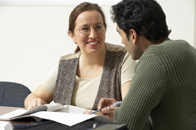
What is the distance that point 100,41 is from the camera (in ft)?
6.28

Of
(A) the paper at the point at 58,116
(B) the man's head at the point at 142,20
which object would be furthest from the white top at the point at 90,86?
(B) the man's head at the point at 142,20

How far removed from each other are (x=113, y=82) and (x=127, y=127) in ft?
2.67

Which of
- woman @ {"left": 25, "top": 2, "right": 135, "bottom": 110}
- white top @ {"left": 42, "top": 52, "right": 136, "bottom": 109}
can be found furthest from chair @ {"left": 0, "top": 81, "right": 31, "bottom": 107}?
white top @ {"left": 42, "top": 52, "right": 136, "bottom": 109}

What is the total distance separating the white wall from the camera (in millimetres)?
3590

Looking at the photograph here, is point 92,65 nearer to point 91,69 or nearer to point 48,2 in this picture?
point 91,69

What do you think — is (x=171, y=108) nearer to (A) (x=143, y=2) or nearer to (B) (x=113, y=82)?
(A) (x=143, y=2)

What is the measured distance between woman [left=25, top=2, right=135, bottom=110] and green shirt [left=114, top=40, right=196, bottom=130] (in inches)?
28.6

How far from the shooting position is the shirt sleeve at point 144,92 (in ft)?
3.35

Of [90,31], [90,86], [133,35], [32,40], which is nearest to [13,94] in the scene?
[90,86]

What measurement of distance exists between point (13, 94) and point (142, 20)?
1.40 metres

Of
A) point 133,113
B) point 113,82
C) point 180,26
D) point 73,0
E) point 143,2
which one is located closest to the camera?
point 133,113

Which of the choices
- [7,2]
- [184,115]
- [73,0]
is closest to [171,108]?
[184,115]

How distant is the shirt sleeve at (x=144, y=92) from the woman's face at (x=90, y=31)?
0.86m

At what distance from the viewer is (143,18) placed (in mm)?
1200
